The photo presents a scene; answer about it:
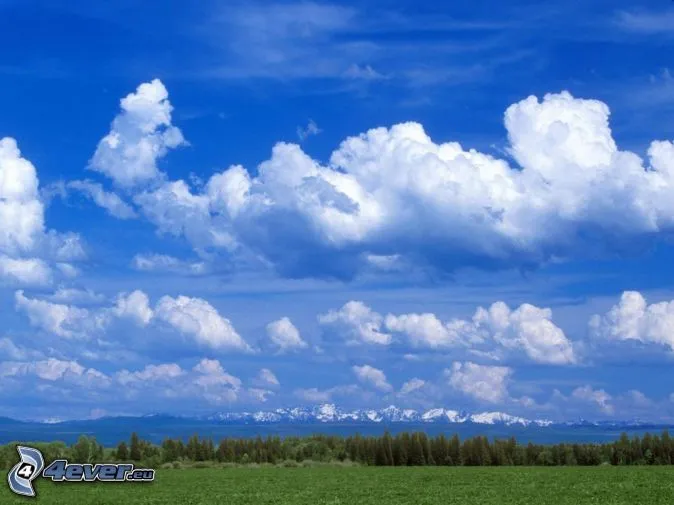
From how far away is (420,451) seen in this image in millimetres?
127188

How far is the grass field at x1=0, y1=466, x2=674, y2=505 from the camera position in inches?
2766

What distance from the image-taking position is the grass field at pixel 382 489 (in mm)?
70250

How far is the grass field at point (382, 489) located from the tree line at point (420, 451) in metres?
22.0

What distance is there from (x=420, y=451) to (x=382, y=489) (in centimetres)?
4890

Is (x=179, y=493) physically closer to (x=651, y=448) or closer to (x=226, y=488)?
(x=226, y=488)

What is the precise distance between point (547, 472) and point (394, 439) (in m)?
32.6

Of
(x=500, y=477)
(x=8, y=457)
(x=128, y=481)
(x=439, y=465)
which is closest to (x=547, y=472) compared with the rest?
(x=500, y=477)

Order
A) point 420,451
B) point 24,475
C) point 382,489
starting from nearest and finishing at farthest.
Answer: point 24,475
point 382,489
point 420,451

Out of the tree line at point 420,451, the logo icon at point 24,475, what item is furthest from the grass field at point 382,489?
the tree line at point 420,451

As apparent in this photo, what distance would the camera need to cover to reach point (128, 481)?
8750 cm
